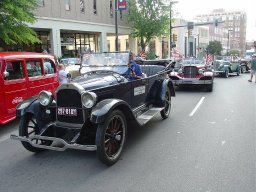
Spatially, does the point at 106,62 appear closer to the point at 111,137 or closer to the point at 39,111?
the point at 39,111

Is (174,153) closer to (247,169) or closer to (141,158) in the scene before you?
(141,158)

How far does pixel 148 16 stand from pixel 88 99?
108 ft

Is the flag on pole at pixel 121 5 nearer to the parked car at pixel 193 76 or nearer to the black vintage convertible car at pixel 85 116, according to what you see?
the parked car at pixel 193 76

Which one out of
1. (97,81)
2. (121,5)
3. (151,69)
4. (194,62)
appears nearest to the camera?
(97,81)

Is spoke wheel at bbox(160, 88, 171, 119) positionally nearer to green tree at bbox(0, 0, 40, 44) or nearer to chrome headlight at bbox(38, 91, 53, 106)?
chrome headlight at bbox(38, 91, 53, 106)

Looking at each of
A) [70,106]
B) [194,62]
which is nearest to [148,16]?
[194,62]

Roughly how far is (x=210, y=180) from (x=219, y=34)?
384ft

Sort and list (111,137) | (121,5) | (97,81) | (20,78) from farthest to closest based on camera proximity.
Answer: (121,5) < (20,78) < (97,81) < (111,137)

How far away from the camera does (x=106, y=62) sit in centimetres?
726

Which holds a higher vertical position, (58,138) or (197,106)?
(58,138)

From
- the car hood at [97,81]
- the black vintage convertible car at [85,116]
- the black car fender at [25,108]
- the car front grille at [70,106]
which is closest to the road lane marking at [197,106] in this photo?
the black vintage convertible car at [85,116]

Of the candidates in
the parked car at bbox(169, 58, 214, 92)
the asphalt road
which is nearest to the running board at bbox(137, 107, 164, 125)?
the asphalt road

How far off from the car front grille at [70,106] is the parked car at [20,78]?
2.62 meters

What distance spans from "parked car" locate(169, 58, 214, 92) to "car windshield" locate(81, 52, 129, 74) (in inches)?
302
